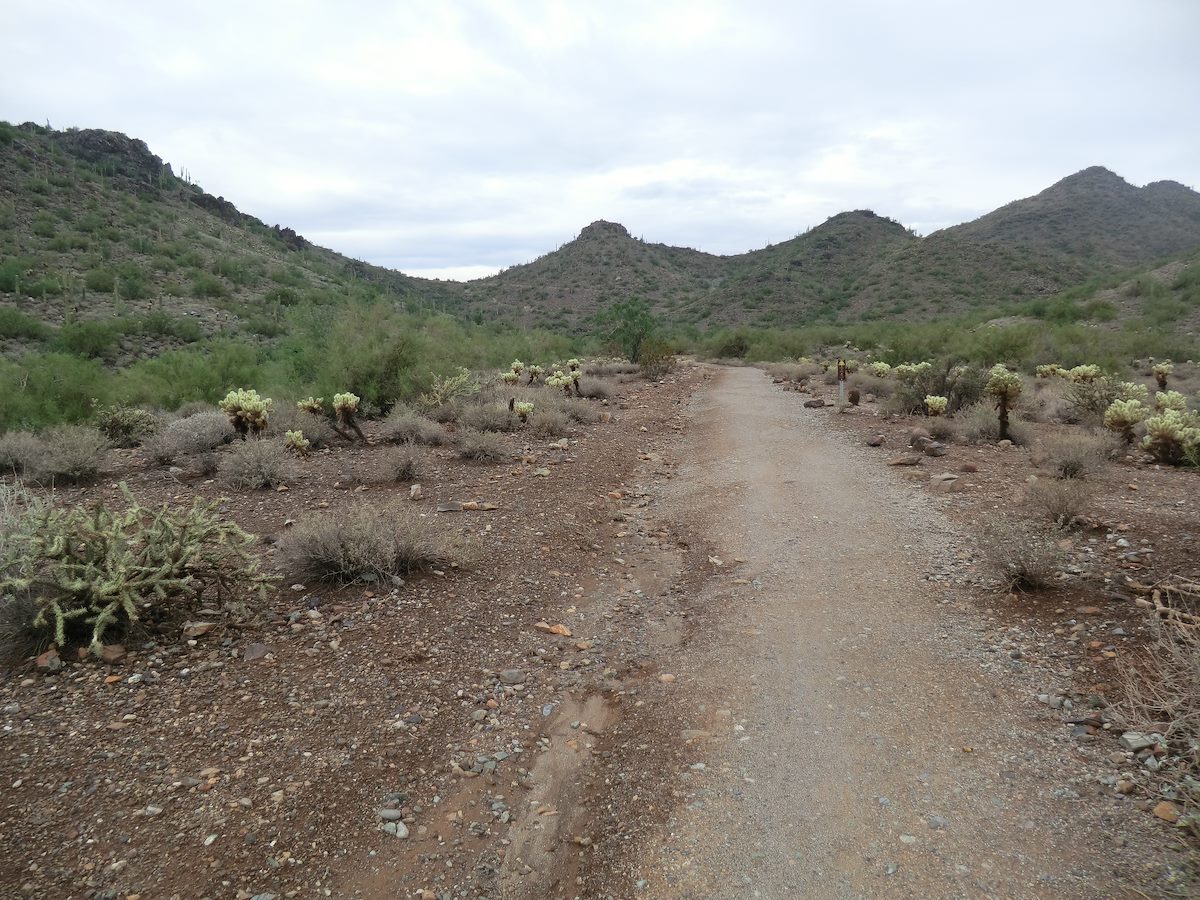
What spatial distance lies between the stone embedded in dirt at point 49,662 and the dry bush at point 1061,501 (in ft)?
27.0

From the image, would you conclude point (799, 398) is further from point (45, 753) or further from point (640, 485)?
point (45, 753)

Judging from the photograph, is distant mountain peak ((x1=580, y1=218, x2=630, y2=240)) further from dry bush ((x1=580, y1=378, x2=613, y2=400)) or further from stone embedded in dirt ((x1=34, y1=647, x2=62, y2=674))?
stone embedded in dirt ((x1=34, y1=647, x2=62, y2=674))

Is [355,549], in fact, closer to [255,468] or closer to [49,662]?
[49,662]

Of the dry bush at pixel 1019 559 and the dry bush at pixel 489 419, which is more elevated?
the dry bush at pixel 489 419

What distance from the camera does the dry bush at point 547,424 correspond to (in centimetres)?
1302

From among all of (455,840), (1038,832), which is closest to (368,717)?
(455,840)

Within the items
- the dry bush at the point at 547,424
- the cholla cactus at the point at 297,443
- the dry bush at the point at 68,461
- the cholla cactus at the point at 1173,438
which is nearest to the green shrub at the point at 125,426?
the dry bush at the point at 68,461

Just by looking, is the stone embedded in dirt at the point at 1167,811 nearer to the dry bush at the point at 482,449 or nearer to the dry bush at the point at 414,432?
the dry bush at the point at 482,449

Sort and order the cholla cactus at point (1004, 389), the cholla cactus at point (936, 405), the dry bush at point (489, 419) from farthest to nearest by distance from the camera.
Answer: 1. the cholla cactus at point (936, 405)
2. the dry bush at point (489, 419)
3. the cholla cactus at point (1004, 389)

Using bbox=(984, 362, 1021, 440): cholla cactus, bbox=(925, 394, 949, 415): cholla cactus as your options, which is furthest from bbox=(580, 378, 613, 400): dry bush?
bbox=(984, 362, 1021, 440): cholla cactus

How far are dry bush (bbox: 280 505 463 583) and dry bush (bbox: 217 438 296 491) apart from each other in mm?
3071

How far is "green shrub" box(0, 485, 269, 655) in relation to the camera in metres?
4.46

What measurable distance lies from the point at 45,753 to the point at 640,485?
7.48 m

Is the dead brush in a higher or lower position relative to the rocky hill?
lower
